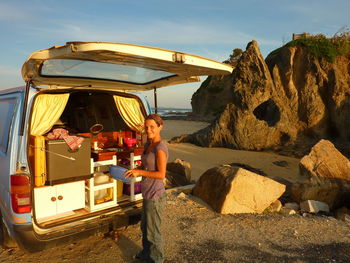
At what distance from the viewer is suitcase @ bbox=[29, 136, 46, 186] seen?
12.1 feet

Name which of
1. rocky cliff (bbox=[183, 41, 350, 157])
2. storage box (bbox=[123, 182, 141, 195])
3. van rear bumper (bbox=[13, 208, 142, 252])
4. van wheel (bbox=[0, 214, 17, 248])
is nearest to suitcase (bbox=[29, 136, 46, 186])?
van rear bumper (bbox=[13, 208, 142, 252])

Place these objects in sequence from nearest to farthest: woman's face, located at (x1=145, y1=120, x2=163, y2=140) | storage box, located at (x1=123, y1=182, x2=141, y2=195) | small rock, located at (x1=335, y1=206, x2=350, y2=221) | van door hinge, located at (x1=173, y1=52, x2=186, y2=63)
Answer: woman's face, located at (x1=145, y1=120, x2=163, y2=140) < van door hinge, located at (x1=173, y1=52, x2=186, y2=63) < storage box, located at (x1=123, y1=182, x2=141, y2=195) < small rock, located at (x1=335, y1=206, x2=350, y2=221)

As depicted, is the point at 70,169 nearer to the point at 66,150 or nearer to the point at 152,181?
the point at 66,150

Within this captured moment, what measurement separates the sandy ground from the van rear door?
2.61 metres

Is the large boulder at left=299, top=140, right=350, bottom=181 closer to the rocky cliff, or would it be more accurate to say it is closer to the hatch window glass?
the hatch window glass

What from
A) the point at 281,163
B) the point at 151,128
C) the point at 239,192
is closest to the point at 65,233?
the point at 151,128

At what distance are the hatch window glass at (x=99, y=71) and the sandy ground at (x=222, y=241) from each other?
271 centimetres

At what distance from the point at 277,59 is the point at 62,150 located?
59.9 feet

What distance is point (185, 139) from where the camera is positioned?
17453 mm

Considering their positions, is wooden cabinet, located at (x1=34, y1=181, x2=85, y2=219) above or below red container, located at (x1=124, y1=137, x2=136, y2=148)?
below

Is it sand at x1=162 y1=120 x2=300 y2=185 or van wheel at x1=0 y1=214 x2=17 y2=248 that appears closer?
van wheel at x1=0 y1=214 x2=17 y2=248

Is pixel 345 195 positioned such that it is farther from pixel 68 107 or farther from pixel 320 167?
pixel 68 107

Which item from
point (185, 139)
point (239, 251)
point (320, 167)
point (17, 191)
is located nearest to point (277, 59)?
point (185, 139)

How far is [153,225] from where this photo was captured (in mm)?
3420
